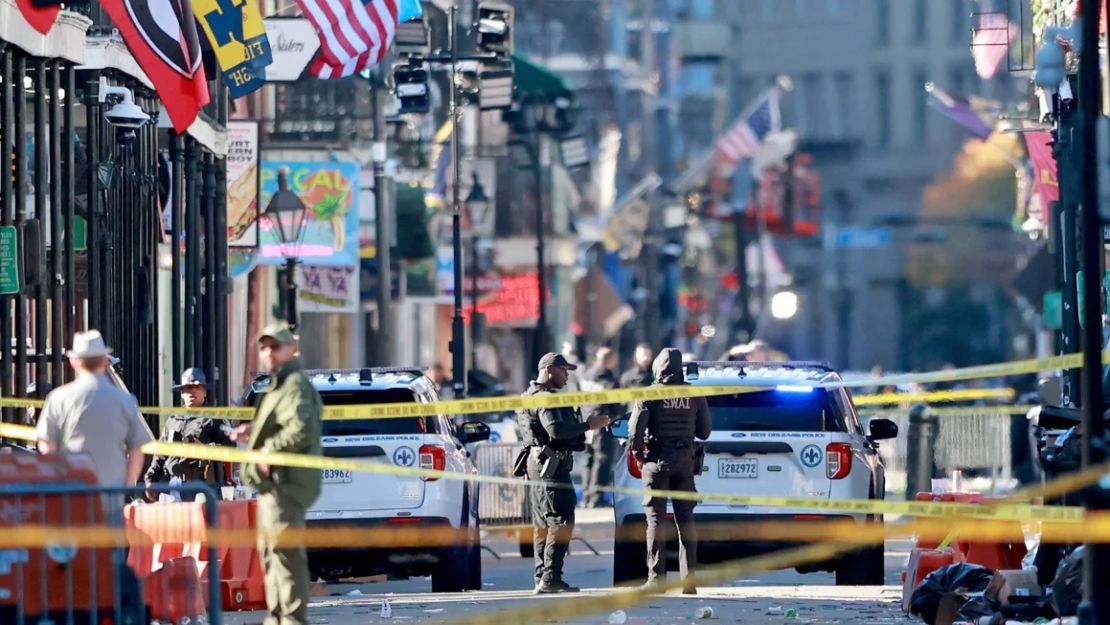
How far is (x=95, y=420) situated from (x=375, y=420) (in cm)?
500

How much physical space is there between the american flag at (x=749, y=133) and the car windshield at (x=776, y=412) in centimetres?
4811

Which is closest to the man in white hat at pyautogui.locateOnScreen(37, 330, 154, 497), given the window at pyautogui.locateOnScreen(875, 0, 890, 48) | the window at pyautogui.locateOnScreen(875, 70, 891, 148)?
the window at pyautogui.locateOnScreen(875, 70, 891, 148)

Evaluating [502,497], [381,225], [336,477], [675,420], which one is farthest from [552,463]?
[381,225]

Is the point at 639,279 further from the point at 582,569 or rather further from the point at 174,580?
the point at 174,580

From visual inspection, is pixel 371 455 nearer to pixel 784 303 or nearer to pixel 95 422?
pixel 95 422

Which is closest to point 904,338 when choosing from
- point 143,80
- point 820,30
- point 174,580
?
point 820,30

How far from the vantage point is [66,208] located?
887 inches

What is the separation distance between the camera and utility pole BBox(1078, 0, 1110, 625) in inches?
457

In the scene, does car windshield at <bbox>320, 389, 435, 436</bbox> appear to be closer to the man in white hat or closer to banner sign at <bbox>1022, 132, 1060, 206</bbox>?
the man in white hat

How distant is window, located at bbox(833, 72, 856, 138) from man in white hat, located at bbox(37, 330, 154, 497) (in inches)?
4770

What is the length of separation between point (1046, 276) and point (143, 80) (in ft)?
36.0

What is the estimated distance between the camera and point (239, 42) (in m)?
24.5

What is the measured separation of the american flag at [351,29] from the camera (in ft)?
90.3

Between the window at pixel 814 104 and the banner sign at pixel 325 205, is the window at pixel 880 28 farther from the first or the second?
the banner sign at pixel 325 205
